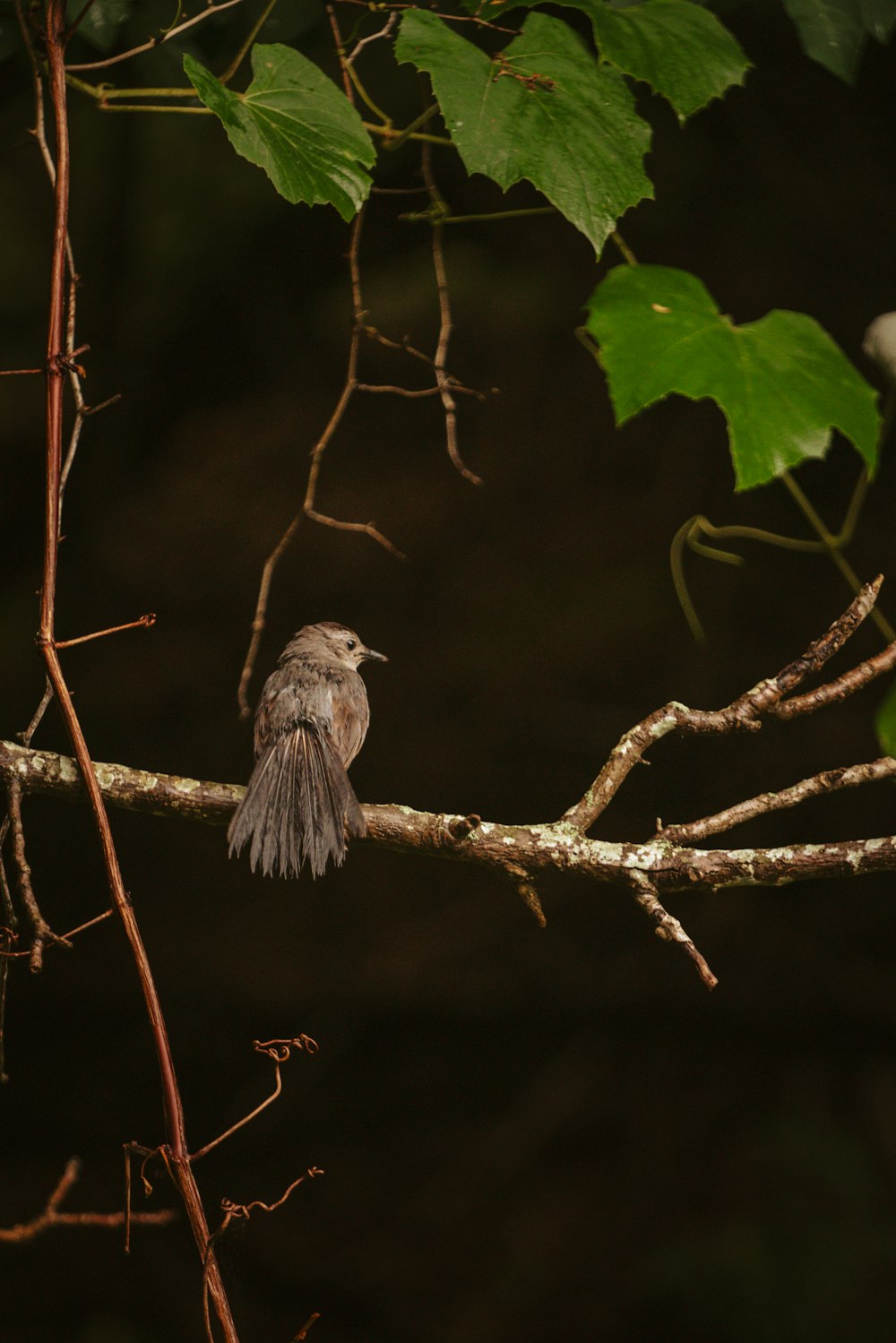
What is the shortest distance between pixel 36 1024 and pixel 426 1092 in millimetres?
760

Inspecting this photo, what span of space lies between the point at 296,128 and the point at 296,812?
0.63 metres

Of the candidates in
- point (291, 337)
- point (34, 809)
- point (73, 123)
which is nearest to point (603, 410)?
point (291, 337)

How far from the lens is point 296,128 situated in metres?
0.96

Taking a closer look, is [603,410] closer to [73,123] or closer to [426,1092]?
[73,123]

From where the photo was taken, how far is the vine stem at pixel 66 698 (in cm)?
71

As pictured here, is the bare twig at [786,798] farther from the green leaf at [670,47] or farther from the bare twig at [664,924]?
the green leaf at [670,47]

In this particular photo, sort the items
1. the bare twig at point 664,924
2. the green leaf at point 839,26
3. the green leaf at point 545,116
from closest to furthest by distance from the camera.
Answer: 1. the bare twig at point 664,924
2. the green leaf at point 545,116
3. the green leaf at point 839,26

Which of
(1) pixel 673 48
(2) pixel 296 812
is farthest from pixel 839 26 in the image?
(2) pixel 296 812

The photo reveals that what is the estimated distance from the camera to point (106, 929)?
2.06m

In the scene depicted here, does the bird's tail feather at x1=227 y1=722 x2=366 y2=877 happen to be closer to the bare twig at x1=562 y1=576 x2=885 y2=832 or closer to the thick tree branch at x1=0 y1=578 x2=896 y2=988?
the thick tree branch at x1=0 y1=578 x2=896 y2=988

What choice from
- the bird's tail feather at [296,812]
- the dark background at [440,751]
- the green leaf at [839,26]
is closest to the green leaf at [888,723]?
the bird's tail feather at [296,812]

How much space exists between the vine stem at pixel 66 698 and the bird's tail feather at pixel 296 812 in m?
0.13

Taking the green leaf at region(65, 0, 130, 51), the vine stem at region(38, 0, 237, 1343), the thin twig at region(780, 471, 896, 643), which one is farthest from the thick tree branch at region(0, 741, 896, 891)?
the green leaf at region(65, 0, 130, 51)

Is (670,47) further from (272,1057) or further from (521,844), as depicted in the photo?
(272,1057)
